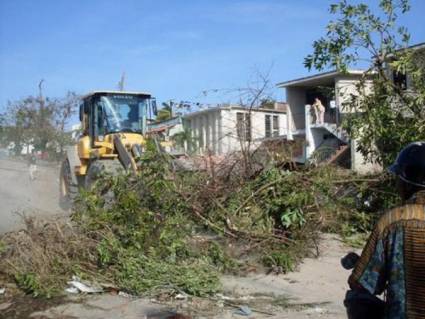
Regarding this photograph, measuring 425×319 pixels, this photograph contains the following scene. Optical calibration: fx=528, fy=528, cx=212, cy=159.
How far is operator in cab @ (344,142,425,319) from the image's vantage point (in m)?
1.95

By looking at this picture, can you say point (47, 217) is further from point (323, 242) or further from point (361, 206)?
point (361, 206)

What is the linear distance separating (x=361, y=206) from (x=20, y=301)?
6144 mm

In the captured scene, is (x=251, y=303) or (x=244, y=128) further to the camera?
(x=244, y=128)

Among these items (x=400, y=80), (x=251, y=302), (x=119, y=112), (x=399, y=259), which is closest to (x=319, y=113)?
(x=119, y=112)

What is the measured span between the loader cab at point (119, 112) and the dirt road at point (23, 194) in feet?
7.85

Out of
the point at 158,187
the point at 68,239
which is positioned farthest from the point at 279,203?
the point at 68,239

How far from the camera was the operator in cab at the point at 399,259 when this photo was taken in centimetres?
195

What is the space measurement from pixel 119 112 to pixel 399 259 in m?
11.8

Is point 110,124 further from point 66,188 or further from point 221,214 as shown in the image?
point 221,214

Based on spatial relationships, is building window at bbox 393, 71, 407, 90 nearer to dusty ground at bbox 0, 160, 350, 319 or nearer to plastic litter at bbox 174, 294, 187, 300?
dusty ground at bbox 0, 160, 350, 319

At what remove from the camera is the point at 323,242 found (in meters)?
8.85

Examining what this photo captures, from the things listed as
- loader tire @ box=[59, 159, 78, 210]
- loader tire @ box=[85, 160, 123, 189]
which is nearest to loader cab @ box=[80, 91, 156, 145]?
loader tire @ box=[85, 160, 123, 189]

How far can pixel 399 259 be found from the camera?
1.97 m

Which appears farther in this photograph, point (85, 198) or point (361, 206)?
point (361, 206)
